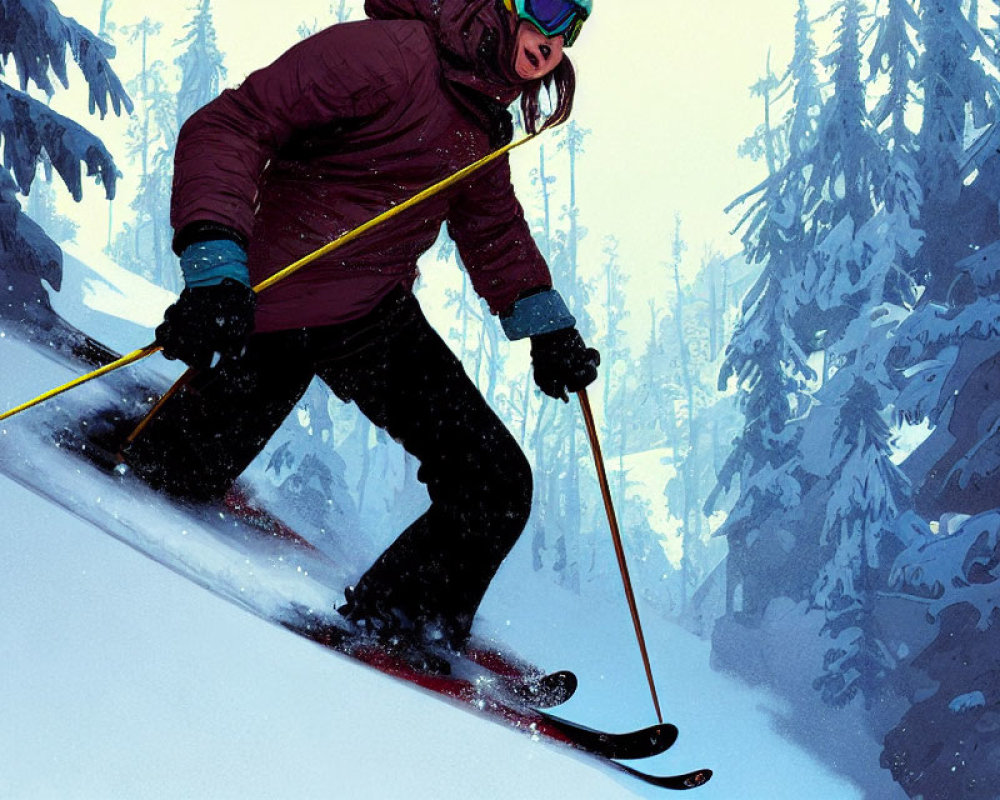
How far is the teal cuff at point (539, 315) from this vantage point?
3.05 m

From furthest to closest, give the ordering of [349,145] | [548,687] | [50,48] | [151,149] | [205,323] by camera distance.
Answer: [151,149] < [50,48] < [548,687] < [349,145] < [205,323]

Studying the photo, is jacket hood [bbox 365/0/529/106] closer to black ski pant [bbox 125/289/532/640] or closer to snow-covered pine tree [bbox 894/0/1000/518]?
black ski pant [bbox 125/289/532/640]

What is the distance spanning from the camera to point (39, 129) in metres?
5.81

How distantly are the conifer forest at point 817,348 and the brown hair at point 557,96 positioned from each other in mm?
963

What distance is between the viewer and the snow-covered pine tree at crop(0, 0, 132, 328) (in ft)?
18.2

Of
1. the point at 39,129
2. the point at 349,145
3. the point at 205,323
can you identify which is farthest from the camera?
the point at 39,129

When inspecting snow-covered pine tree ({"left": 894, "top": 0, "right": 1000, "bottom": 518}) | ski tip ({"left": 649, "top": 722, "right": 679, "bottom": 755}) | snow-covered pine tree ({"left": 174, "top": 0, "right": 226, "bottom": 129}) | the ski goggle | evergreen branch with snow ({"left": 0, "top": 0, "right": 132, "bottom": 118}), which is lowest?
ski tip ({"left": 649, "top": 722, "right": 679, "bottom": 755})

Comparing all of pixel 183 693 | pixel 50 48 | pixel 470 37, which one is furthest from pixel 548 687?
pixel 50 48

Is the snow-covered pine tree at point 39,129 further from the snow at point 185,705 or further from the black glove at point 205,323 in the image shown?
the black glove at point 205,323

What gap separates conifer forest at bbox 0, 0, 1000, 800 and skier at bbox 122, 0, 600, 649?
1.22 meters

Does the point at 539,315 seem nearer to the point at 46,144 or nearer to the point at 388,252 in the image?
the point at 388,252

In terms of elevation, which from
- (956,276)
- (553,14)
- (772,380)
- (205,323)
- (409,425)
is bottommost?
(205,323)

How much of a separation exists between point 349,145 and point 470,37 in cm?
44

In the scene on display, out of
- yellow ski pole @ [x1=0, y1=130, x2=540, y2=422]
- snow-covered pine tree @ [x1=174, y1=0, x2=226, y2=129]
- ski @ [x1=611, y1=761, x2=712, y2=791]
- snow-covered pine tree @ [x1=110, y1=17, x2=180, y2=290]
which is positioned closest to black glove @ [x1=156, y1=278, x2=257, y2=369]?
yellow ski pole @ [x1=0, y1=130, x2=540, y2=422]
